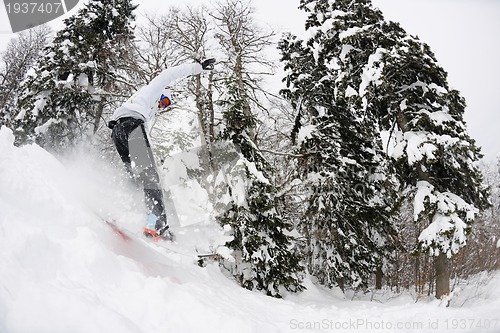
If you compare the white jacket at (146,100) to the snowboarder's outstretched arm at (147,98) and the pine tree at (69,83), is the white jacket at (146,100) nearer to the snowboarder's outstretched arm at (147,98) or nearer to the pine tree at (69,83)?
the snowboarder's outstretched arm at (147,98)

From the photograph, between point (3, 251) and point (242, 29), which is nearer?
point (3, 251)

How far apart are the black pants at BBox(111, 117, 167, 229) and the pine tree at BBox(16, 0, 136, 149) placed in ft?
22.9

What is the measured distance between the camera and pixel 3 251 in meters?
2.32

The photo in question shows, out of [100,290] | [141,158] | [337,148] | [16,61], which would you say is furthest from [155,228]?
[16,61]

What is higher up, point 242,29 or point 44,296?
point 242,29

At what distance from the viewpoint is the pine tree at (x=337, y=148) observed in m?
8.90

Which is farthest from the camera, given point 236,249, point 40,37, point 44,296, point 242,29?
point 40,37

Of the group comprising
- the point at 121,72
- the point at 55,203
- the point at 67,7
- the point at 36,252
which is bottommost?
the point at 36,252

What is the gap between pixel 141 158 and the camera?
17.9 ft

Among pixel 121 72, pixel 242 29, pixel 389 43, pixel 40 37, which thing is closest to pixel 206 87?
pixel 242 29

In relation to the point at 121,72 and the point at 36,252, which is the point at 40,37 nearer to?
the point at 121,72

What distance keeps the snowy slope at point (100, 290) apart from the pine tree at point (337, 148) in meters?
6.08

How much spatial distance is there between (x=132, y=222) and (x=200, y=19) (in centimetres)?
949

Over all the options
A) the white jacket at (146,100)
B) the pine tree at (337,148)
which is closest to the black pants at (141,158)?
the white jacket at (146,100)
